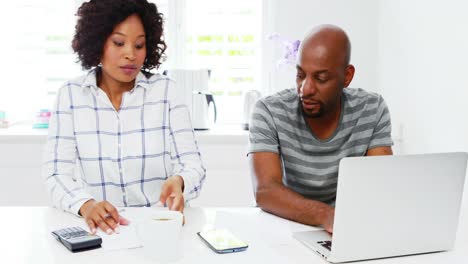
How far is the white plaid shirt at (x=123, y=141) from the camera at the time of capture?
67.4 inches

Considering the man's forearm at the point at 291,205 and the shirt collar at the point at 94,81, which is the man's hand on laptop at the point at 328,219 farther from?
the shirt collar at the point at 94,81

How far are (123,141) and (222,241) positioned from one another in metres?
0.60

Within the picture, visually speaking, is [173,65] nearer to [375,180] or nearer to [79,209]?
[79,209]

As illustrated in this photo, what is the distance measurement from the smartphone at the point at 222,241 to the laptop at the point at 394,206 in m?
0.17

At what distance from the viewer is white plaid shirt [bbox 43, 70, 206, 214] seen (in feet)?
5.61

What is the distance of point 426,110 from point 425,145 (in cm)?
16

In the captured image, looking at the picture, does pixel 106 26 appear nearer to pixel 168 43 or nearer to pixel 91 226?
pixel 91 226

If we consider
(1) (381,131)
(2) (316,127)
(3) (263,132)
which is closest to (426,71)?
(1) (381,131)

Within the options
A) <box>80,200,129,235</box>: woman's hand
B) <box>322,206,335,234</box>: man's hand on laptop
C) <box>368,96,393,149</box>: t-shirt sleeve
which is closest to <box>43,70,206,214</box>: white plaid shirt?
<box>80,200,129,235</box>: woman's hand

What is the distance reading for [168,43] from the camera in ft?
10.8

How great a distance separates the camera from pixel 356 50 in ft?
10.5

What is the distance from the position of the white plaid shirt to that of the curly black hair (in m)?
0.08

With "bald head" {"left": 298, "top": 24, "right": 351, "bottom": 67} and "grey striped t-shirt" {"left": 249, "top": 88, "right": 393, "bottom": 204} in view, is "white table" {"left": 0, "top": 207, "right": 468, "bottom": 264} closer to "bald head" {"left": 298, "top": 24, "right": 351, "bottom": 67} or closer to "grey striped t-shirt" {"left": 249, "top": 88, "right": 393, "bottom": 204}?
"grey striped t-shirt" {"left": 249, "top": 88, "right": 393, "bottom": 204}

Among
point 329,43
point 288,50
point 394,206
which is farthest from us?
point 288,50
